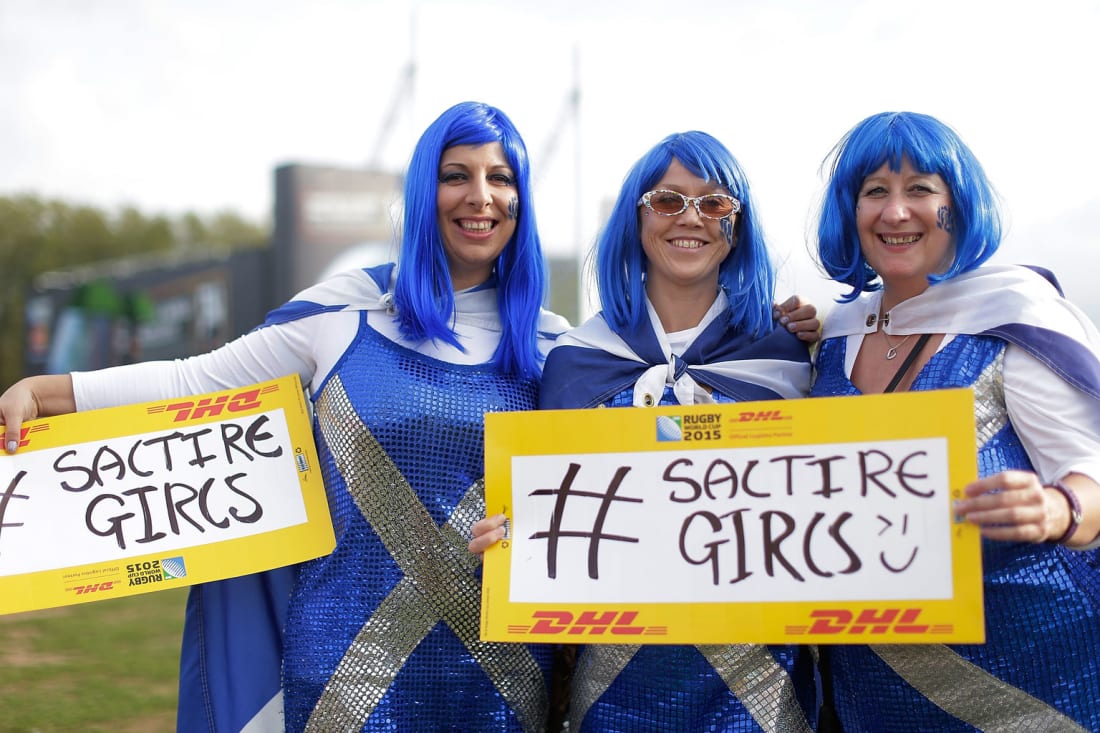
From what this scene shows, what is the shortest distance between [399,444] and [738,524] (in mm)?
916

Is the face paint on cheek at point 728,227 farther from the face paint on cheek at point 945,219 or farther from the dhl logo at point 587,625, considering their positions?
the dhl logo at point 587,625

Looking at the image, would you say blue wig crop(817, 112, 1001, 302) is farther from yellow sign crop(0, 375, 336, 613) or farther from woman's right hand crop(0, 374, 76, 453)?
woman's right hand crop(0, 374, 76, 453)

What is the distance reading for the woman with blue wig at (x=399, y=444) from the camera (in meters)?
2.44

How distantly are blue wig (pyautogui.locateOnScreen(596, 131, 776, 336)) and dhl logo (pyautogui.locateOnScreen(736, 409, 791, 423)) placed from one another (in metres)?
0.46

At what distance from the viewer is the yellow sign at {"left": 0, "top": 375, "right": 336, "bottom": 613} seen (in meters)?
2.54

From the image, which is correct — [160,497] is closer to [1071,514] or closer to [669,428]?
[669,428]

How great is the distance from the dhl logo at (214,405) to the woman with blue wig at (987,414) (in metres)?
1.55

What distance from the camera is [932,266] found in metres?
2.26

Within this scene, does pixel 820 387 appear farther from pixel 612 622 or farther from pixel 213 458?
pixel 213 458

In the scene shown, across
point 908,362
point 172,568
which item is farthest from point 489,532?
point 908,362

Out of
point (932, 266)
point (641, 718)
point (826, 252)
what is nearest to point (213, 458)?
point (641, 718)

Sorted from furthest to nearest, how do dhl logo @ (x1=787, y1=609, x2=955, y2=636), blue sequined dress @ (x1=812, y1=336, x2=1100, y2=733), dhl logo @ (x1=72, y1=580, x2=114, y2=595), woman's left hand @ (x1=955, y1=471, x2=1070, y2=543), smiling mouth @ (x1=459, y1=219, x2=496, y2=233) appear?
1. smiling mouth @ (x1=459, y1=219, x2=496, y2=233)
2. dhl logo @ (x1=72, y1=580, x2=114, y2=595)
3. blue sequined dress @ (x1=812, y1=336, x2=1100, y2=733)
4. dhl logo @ (x1=787, y1=609, x2=955, y2=636)
5. woman's left hand @ (x1=955, y1=471, x2=1070, y2=543)

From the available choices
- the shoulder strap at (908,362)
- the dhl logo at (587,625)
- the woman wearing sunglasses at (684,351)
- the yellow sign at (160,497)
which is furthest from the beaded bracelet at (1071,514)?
the yellow sign at (160,497)

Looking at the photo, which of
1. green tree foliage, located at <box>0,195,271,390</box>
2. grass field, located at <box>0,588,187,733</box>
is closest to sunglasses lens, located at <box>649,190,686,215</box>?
grass field, located at <box>0,588,187,733</box>
